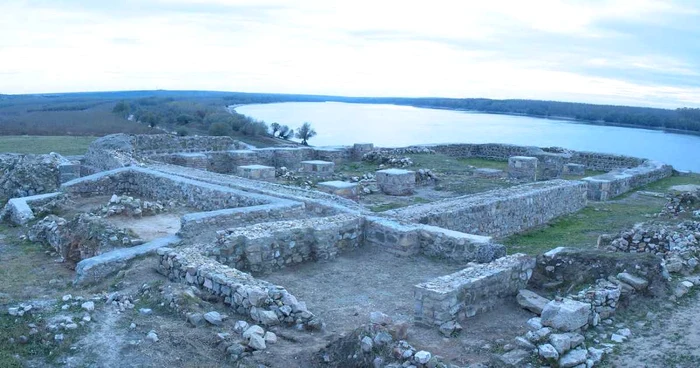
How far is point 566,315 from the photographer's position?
17.8ft

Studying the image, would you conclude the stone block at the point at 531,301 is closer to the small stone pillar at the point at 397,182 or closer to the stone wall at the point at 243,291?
the stone wall at the point at 243,291

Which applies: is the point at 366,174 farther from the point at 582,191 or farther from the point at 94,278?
the point at 94,278

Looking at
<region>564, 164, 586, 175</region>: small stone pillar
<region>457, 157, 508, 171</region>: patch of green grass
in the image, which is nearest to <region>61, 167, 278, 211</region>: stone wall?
<region>457, 157, 508, 171</region>: patch of green grass

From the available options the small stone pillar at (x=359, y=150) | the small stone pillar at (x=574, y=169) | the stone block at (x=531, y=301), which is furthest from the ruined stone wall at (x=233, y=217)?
the small stone pillar at (x=574, y=169)

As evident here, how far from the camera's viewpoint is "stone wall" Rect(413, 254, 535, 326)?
5898mm

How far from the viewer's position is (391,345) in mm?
5074

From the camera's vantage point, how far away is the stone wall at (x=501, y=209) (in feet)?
32.9

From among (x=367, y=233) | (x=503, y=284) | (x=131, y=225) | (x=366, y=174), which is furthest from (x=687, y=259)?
(x=366, y=174)

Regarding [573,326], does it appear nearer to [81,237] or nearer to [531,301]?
[531,301]

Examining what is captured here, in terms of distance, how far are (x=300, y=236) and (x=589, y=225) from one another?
7.22 metres

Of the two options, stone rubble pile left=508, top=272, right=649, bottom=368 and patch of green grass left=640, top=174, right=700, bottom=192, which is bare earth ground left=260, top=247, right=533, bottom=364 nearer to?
stone rubble pile left=508, top=272, right=649, bottom=368

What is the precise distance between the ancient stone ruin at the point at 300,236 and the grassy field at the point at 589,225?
0.36 metres

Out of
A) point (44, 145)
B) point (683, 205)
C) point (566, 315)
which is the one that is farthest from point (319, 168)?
point (44, 145)

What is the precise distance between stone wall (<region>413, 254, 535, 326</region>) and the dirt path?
1.55 m
